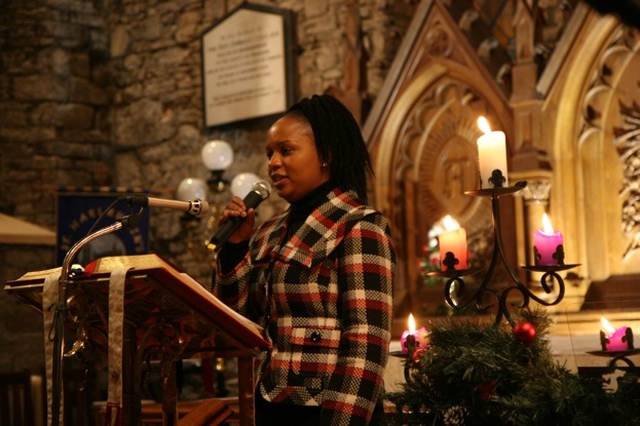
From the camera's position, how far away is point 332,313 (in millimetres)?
1877

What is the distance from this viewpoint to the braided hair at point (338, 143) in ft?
6.63

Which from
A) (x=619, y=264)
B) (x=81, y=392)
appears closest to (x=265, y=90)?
(x=619, y=264)

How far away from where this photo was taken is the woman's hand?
2002 millimetres

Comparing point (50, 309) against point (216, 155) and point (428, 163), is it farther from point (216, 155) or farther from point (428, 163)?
point (216, 155)

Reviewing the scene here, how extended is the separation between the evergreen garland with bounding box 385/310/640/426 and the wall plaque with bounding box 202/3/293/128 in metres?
4.49

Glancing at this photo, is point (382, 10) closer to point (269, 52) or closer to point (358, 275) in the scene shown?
point (269, 52)

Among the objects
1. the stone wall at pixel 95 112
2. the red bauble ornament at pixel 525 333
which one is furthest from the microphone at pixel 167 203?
the stone wall at pixel 95 112

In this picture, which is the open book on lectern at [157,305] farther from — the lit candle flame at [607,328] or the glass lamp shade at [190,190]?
the glass lamp shade at [190,190]

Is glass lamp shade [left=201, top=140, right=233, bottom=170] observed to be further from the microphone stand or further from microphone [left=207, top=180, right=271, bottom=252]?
the microphone stand

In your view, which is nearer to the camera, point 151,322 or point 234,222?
point 151,322

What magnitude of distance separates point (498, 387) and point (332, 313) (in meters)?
0.34

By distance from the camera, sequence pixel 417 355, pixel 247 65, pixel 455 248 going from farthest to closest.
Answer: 1. pixel 247 65
2. pixel 455 248
3. pixel 417 355

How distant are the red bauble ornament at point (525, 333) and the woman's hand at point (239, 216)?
23.2 inches

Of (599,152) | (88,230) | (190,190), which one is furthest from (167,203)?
(88,230)
